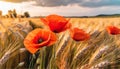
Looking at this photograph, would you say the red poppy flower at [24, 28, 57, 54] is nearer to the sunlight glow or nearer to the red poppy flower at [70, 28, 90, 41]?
the red poppy flower at [70, 28, 90, 41]

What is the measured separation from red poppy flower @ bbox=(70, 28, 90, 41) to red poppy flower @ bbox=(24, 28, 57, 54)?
13cm

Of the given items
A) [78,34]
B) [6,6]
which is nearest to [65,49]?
[78,34]

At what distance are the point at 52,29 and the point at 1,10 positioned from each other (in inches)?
18.1

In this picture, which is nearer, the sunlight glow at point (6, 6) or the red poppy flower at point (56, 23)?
the red poppy flower at point (56, 23)

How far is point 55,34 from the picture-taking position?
2.92 metres

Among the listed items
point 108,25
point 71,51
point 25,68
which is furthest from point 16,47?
point 108,25

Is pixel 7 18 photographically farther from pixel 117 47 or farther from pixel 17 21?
pixel 117 47

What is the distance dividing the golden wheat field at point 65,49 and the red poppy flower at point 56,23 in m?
0.08


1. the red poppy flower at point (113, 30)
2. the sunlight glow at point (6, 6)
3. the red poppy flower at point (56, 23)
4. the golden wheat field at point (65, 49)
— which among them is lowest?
the golden wheat field at point (65, 49)

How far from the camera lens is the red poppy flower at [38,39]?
9.37 ft

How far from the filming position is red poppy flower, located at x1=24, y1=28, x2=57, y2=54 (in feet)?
9.37

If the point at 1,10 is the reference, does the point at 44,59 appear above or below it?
below

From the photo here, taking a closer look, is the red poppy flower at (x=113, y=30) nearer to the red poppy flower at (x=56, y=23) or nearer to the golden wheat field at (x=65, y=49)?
the golden wheat field at (x=65, y=49)

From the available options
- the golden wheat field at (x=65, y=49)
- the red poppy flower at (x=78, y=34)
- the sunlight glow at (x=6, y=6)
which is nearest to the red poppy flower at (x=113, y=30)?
the golden wheat field at (x=65, y=49)
